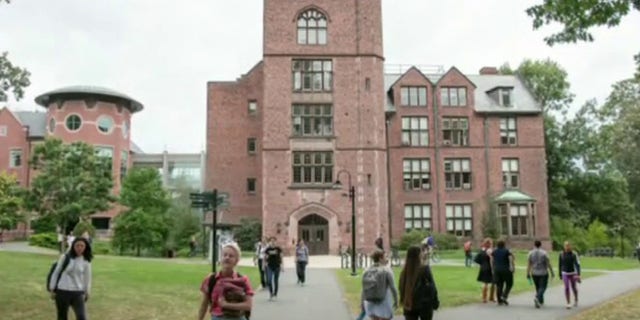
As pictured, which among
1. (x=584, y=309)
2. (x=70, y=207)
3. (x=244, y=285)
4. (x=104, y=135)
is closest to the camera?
(x=244, y=285)

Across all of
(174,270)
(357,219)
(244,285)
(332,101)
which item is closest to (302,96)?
(332,101)

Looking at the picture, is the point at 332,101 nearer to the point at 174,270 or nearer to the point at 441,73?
the point at 441,73

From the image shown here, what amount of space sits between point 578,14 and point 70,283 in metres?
9.83

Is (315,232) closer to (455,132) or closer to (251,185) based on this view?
(251,185)

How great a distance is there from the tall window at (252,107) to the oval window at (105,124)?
23.4 m

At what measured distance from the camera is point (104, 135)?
220 ft

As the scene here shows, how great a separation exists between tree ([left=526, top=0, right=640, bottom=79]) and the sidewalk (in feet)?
21.2

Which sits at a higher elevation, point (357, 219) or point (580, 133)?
point (580, 133)

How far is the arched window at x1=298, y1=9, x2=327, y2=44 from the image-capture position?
155ft

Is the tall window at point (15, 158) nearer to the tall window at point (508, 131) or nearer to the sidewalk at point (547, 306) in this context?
the tall window at point (508, 131)

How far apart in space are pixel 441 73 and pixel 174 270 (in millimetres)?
36865

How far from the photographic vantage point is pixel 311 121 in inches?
1811

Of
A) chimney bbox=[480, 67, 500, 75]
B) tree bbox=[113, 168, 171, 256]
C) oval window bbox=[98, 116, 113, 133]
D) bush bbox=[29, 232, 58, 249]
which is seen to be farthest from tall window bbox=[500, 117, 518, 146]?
oval window bbox=[98, 116, 113, 133]

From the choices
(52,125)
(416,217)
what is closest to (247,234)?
(416,217)
